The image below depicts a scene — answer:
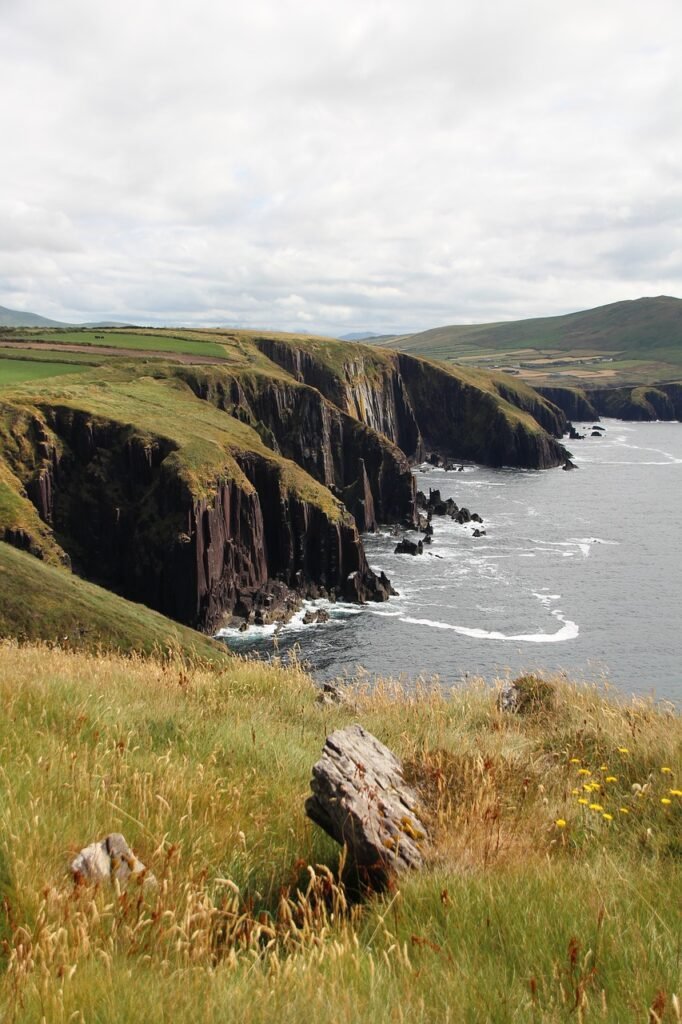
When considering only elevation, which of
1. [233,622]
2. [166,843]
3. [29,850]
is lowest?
[233,622]

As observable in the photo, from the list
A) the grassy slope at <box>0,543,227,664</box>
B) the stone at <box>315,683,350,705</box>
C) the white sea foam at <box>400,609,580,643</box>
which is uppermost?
the stone at <box>315,683,350,705</box>

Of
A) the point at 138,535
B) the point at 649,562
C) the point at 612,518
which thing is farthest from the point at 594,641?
the point at 612,518

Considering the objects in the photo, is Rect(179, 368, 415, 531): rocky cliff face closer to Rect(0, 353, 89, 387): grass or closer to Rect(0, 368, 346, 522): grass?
Rect(0, 368, 346, 522): grass

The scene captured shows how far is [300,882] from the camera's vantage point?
516 centimetres

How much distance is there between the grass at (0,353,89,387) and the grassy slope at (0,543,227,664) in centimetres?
4592

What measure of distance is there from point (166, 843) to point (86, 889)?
0.87m

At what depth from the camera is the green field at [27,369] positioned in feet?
304

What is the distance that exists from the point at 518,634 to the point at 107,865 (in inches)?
2358

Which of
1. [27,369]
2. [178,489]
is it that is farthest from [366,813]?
[27,369]

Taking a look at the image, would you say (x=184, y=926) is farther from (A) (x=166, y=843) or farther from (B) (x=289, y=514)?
(B) (x=289, y=514)

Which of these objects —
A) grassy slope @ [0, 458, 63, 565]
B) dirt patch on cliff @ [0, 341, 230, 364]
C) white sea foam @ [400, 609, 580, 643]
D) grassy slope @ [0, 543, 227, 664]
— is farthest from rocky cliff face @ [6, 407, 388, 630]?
dirt patch on cliff @ [0, 341, 230, 364]

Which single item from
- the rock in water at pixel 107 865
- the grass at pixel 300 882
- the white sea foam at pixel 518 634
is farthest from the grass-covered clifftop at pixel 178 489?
the rock in water at pixel 107 865

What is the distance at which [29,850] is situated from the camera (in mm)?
4293

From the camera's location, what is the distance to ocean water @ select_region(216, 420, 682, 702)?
54969 millimetres
